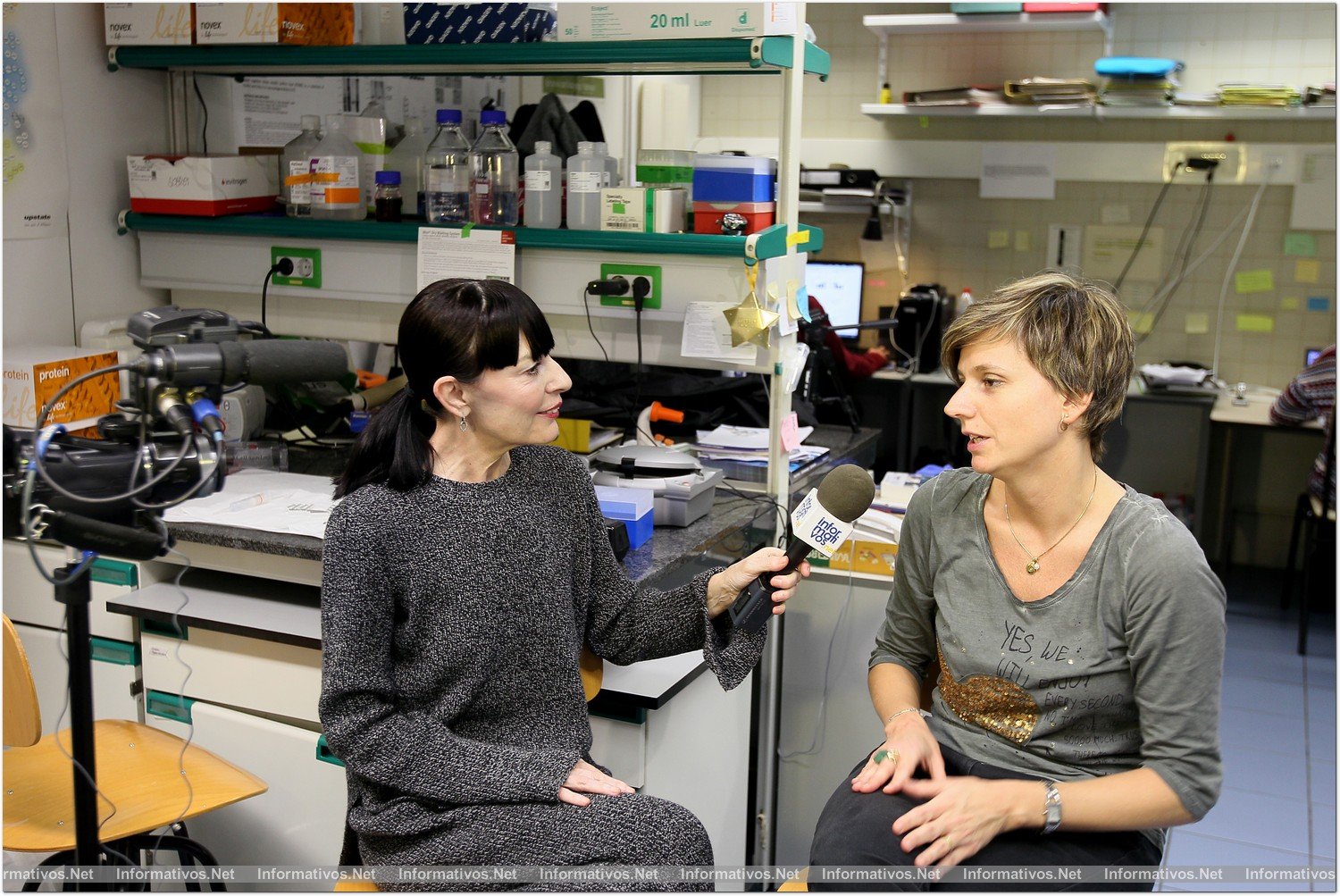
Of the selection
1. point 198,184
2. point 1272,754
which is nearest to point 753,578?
point 198,184

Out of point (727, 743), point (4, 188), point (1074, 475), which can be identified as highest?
point (4, 188)

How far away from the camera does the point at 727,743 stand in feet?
7.70

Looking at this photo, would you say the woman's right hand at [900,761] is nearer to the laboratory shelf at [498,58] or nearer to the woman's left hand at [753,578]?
the woman's left hand at [753,578]

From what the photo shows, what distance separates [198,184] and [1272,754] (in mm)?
3335

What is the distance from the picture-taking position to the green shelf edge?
95.0 inches

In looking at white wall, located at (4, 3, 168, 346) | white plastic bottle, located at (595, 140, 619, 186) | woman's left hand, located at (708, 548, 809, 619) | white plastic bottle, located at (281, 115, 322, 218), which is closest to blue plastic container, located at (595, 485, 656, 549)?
woman's left hand, located at (708, 548, 809, 619)

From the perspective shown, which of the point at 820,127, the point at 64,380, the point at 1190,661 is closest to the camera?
the point at 1190,661

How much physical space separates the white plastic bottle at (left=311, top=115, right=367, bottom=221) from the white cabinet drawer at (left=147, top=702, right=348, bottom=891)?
1.19 meters

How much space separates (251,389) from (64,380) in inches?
16.5

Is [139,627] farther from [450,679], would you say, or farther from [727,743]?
[727,743]

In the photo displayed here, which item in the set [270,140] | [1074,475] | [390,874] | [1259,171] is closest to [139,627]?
[390,874]

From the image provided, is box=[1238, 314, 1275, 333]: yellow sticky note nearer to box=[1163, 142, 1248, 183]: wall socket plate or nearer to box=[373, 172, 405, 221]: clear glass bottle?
box=[1163, 142, 1248, 183]: wall socket plate

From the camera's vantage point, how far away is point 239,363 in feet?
4.14

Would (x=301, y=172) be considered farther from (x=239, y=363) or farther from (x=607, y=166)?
(x=239, y=363)
